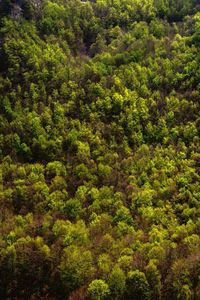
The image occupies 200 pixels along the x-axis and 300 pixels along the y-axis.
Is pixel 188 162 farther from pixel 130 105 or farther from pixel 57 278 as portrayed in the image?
pixel 57 278

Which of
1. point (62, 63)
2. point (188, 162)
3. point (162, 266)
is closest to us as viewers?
point (162, 266)

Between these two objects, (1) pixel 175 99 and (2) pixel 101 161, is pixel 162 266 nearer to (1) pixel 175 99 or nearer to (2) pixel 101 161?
(2) pixel 101 161

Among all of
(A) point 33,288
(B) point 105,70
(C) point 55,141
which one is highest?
(B) point 105,70

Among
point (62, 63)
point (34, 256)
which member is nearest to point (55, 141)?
point (62, 63)

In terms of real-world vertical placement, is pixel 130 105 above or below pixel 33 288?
above

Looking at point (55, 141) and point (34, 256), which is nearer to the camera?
point (34, 256)

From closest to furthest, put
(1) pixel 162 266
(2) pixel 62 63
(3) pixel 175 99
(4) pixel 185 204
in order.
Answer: (1) pixel 162 266
(4) pixel 185 204
(3) pixel 175 99
(2) pixel 62 63
